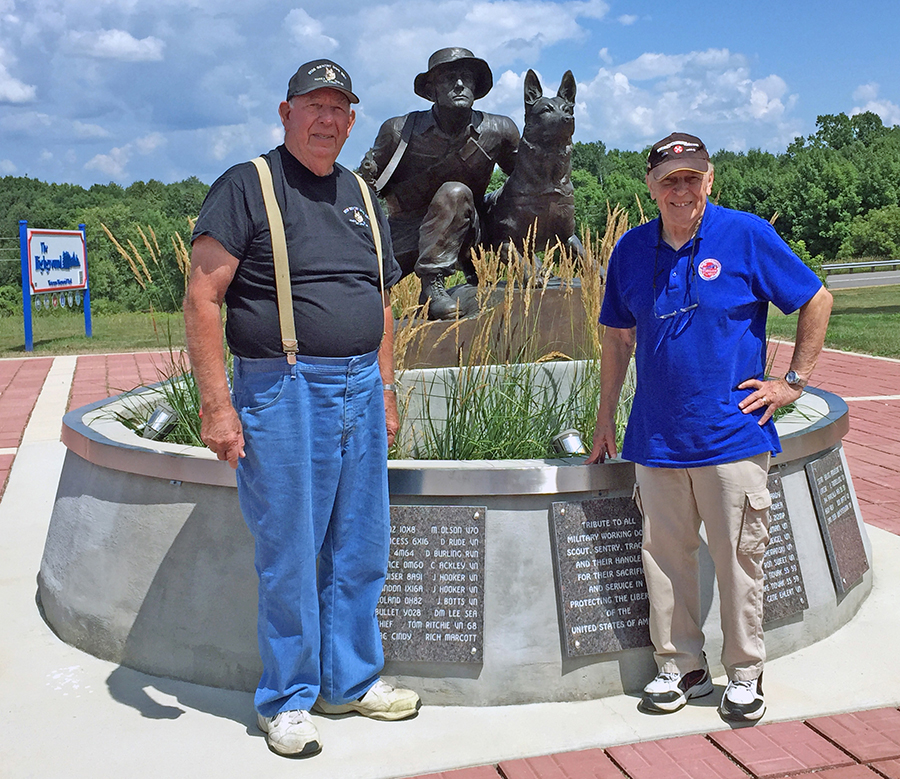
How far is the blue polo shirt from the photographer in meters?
2.68

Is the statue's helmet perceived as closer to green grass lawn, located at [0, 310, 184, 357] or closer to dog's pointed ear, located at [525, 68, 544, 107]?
dog's pointed ear, located at [525, 68, 544, 107]

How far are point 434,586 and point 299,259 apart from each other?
1131 mm

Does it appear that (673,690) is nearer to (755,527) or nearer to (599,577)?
(599,577)

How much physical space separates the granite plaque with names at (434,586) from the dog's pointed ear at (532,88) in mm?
2674

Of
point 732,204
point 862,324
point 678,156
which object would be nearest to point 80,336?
point 862,324

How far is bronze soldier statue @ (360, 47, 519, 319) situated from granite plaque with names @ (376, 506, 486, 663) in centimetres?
200

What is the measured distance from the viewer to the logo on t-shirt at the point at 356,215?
2670 mm

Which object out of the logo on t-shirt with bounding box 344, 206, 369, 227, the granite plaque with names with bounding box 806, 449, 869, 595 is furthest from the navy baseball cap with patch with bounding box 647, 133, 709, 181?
the granite plaque with names with bounding box 806, 449, 869, 595

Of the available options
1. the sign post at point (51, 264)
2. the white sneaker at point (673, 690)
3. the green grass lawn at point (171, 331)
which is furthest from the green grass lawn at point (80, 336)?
the white sneaker at point (673, 690)

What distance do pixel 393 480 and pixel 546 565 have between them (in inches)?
21.9

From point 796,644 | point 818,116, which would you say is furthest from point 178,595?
point 818,116

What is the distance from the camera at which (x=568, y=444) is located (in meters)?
3.62

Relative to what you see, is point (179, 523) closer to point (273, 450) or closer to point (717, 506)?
point (273, 450)

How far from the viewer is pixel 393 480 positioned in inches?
120
